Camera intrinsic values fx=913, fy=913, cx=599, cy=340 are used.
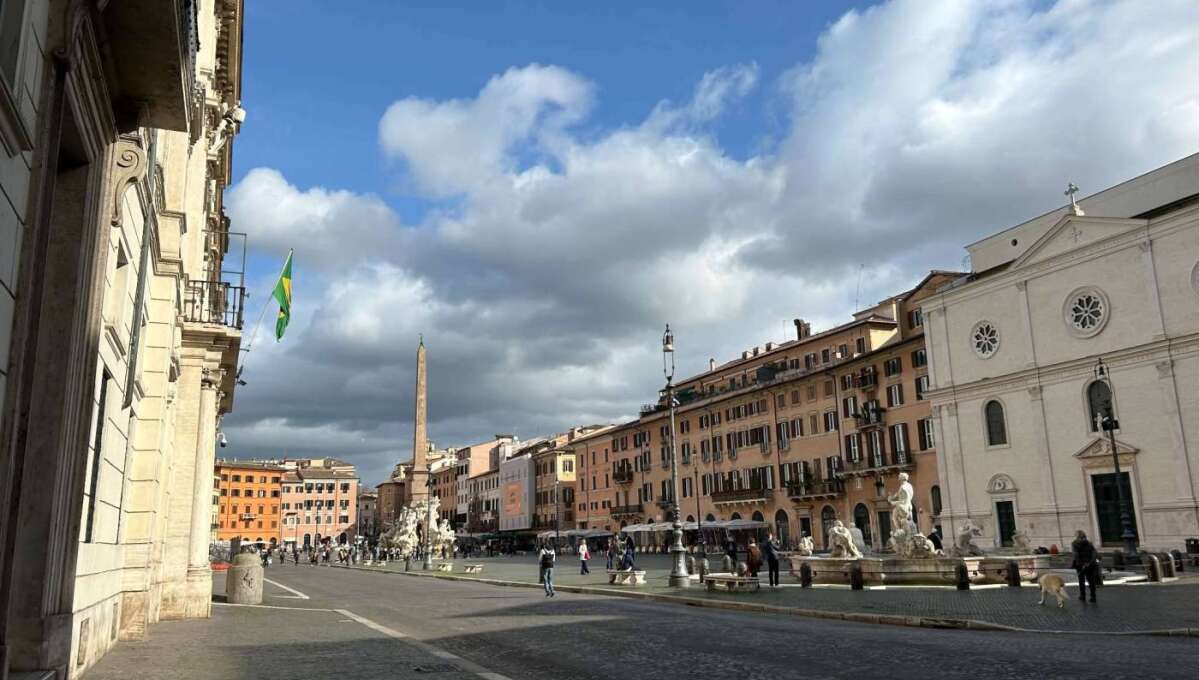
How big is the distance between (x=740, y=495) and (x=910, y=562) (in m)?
40.7

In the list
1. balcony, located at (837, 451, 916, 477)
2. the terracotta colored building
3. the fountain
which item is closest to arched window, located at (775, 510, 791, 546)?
the terracotta colored building

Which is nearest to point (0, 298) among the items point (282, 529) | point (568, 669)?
point (568, 669)

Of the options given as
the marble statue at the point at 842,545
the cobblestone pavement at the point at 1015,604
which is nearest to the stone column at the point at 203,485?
the cobblestone pavement at the point at 1015,604

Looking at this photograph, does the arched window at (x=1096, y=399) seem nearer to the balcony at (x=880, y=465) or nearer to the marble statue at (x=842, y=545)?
the balcony at (x=880, y=465)

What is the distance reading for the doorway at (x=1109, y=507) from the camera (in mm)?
38781

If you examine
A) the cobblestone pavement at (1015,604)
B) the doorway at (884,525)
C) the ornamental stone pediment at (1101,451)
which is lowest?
the cobblestone pavement at (1015,604)

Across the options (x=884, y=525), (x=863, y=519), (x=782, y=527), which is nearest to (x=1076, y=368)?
(x=884, y=525)

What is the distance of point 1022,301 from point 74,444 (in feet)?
147

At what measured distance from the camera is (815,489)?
187 feet

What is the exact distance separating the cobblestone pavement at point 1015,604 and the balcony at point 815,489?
1228 inches

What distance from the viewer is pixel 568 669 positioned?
10.6m

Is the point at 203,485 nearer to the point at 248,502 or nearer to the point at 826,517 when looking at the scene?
the point at 826,517

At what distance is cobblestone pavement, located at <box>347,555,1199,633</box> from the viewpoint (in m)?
14.7

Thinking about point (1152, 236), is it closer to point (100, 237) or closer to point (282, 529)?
point (100, 237)
